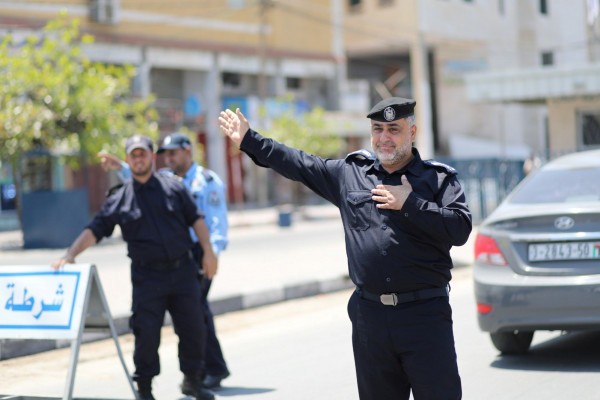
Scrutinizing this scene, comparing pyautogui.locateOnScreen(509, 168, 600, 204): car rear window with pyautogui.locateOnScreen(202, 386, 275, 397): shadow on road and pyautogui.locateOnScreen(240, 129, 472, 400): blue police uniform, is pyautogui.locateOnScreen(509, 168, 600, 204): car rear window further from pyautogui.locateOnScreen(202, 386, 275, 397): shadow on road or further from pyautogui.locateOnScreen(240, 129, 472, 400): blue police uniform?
pyautogui.locateOnScreen(240, 129, 472, 400): blue police uniform

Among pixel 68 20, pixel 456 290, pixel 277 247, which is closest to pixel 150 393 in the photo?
pixel 456 290

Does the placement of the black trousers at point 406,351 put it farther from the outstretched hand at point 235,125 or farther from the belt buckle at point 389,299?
the outstretched hand at point 235,125

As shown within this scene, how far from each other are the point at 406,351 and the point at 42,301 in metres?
3.18

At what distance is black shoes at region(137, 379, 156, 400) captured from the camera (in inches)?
277

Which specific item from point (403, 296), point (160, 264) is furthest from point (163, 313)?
point (403, 296)

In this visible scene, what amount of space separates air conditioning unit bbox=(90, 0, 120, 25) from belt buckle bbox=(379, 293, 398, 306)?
104 feet

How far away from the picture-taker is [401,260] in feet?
15.2

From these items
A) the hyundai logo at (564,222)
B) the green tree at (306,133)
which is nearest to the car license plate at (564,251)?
the hyundai logo at (564,222)

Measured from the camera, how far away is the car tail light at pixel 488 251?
7.96 m

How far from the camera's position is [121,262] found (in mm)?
19109

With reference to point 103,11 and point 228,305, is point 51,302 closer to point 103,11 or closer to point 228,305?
point 228,305

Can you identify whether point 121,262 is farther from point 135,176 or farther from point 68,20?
point 68,20

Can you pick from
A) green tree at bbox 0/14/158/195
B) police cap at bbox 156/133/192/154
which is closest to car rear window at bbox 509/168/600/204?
police cap at bbox 156/133/192/154

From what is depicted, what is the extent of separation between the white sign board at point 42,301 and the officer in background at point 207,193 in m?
1.19
